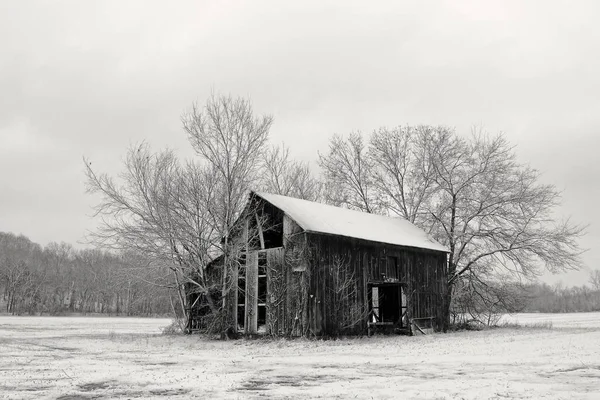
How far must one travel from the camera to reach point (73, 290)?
9788 cm

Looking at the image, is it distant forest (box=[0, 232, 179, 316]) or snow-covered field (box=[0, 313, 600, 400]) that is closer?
snow-covered field (box=[0, 313, 600, 400])

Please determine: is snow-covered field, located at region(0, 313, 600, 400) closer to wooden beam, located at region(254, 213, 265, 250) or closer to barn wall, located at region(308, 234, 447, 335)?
barn wall, located at region(308, 234, 447, 335)

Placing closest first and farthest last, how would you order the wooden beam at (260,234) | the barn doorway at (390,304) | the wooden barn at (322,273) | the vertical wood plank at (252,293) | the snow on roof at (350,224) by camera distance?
1. the wooden barn at (322,273)
2. the snow on roof at (350,224)
3. the vertical wood plank at (252,293)
4. the wooden beam at (260,234)
5. the barn doorway at (390,304)

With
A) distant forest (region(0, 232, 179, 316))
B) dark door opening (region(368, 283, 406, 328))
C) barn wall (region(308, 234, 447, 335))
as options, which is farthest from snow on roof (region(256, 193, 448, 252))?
distant forest (region(0, 232, 179, 316))

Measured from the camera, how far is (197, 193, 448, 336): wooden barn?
22.4 m

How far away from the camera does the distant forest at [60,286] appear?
276ft

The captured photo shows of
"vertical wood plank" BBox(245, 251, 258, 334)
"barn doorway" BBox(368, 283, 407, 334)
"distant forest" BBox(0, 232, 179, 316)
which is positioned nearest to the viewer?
"vertical wood plank" BBox(245, 251, 258, 334)

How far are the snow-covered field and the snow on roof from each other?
5123mm

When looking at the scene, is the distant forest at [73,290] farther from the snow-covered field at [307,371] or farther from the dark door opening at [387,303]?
the snow-covered field at [307,371]

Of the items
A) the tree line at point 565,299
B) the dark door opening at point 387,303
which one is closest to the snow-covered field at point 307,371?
the dark door opening at point 387,303

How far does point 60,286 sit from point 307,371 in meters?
95.5

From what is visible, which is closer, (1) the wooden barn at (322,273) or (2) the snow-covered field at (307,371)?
(2) the snow-covered field at (307,371)

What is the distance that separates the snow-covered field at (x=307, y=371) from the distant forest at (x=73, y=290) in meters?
52.4

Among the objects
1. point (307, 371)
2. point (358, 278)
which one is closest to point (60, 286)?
point (358, 278)
